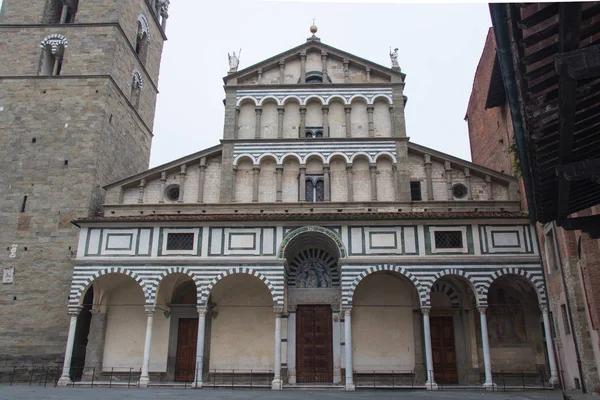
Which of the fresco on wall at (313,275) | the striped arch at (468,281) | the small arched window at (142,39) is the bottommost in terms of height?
the striped arch at (468,281)

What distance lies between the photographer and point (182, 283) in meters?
19.5

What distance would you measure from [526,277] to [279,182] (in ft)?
30.0

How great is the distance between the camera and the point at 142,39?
26312mm

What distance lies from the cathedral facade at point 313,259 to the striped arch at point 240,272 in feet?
0.15

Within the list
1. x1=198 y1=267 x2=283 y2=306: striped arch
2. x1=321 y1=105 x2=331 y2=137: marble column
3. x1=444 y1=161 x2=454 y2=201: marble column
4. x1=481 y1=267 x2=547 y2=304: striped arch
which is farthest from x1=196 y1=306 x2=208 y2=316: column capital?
x1=444 y1=161 x2=454 y2=201: marble column

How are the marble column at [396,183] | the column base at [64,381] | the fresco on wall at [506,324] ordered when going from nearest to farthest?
the column base at [64,381]
the fresco on wall at [506,324]
the marble column at [396,183]

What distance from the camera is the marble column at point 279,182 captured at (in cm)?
1970

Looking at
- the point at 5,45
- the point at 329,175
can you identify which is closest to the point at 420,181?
the point at 329,175

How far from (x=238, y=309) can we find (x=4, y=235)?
917 centimetres

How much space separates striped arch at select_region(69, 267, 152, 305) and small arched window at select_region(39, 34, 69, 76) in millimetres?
10010

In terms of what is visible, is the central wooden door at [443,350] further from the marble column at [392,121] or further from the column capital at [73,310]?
the column capital at [73,310]

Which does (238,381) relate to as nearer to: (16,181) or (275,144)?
(275,144)

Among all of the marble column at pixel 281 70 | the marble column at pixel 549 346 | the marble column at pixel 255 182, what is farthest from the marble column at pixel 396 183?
the marble column at pixel 549 346

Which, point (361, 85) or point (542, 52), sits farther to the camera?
point (361, 85)
